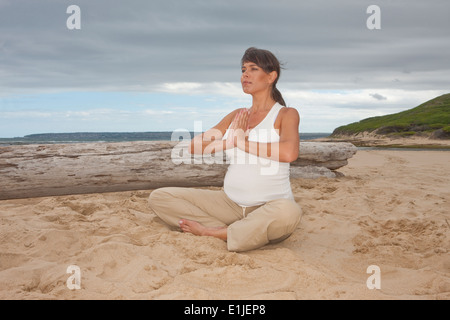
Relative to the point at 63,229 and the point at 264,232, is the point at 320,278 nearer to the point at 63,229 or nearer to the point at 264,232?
the point at 264,232

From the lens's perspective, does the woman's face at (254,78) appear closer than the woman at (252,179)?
No

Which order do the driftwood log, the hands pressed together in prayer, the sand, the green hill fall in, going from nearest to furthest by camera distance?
1. the sand
2. the hands pressed together in prayer
3. the driftwood log
4. the green hill

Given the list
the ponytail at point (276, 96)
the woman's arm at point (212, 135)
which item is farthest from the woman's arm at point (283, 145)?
the woman's arm at point (212, 135)

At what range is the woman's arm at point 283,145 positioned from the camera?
354 cm

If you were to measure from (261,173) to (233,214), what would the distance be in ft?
1.92

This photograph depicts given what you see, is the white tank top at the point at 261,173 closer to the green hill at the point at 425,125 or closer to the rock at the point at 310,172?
the rock at the point at 310,172

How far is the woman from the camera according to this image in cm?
357

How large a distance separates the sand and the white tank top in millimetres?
510

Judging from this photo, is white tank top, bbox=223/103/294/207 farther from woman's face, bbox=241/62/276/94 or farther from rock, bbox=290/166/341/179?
rock, bbox=290/166/341/179

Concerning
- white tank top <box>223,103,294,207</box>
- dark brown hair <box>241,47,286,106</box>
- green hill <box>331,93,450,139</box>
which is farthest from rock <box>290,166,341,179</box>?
green hill <box>331,93,450,139</box>

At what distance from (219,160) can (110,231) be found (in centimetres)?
272

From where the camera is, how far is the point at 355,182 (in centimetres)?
725

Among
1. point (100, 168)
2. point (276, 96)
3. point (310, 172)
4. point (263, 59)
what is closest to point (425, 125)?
point (310, 172)
